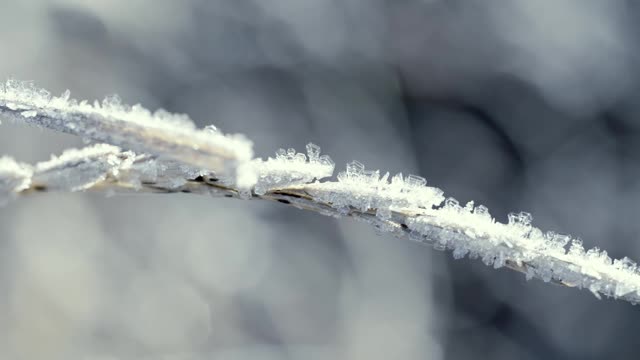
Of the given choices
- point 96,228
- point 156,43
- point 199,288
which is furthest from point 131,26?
point 199,288

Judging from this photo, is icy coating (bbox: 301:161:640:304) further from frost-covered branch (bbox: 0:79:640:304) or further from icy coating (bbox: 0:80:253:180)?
icy coating (bbox: 0:80:253:180)

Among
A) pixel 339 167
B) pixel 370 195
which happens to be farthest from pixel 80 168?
pixel 339 167

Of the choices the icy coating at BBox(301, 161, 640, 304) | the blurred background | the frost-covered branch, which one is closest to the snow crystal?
the frost-covered branch

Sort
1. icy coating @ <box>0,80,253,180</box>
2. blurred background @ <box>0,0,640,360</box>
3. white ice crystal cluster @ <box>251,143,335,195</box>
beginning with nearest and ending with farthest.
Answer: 1. icy coating @ <box>0,80,253,180</box>
2. white ice crystal cluster @ <box>251,143,335,195</box>
3. blurred background @ <box>0,0,640,360</box>

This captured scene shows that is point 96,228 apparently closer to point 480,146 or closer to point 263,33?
point 263,33

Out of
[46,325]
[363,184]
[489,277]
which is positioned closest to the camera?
[363,184]

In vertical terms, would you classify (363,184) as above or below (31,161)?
below
